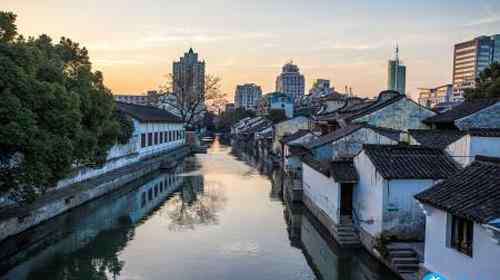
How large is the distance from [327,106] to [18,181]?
129 ft

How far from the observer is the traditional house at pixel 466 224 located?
1024 cm

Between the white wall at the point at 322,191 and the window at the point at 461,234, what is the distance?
25.0ft

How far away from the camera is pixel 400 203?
53.6 ft

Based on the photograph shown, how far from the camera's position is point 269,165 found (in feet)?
167

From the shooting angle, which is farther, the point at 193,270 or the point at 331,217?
the point at 331,217

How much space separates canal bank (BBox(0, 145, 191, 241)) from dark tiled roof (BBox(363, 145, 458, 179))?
582 inches

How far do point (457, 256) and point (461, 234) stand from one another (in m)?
0.57

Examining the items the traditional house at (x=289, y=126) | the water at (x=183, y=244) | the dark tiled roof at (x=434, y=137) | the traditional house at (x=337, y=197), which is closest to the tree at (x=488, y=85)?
the dark tiled roof at (x=434, y=137)

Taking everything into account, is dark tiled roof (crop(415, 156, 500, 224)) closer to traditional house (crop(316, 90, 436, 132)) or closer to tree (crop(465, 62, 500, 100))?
traditional house (crop(316, 90, 436, 132))

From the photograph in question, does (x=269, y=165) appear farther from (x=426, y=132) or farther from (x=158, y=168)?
(x=426, y=132)

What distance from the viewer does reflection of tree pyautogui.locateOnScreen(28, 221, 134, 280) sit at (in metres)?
15.7

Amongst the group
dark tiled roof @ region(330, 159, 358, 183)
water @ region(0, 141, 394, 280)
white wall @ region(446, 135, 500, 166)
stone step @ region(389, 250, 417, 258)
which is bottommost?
water @ region(0, 141, 394, 280)

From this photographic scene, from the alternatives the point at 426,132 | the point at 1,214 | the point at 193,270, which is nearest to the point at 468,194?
the point at 193,270

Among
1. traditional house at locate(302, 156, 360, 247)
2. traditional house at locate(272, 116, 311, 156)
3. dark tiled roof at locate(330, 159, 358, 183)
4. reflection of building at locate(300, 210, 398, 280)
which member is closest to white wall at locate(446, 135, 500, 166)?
dark tiled roof at locate(330, 159, 358, 183)
